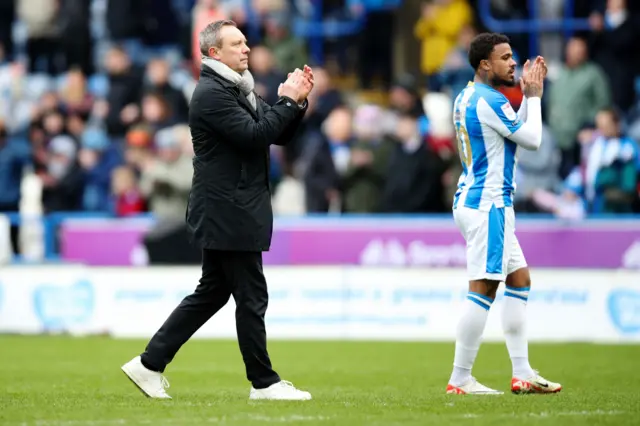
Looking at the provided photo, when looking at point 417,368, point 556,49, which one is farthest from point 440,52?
point 417,368

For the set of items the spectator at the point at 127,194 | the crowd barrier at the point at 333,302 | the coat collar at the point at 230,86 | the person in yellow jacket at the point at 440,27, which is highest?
the person in yellow jacket at the point at 440,27

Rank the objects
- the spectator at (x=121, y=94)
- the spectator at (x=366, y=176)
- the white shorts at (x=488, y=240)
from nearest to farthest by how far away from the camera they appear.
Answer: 1. the white shorts at (x=488, y=240)
2. the spectator at (x=366, y=176)
3. the spectator at (x=121, y=94)

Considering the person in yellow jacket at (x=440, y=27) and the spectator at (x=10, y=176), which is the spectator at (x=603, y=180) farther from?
the spectator at (x=10, y=176)

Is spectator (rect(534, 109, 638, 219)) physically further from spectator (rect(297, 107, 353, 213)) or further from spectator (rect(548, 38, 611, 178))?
spectator (rect(297, 107, 353, 213))

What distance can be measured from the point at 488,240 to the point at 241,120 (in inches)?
80.6

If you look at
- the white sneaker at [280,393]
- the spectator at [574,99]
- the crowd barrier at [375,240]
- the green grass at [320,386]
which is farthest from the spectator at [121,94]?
the white sneaker at [280,393]

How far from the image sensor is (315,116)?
20688 millimetres

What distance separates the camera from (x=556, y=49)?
21.5 m

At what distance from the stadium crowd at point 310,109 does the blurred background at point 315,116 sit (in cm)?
3

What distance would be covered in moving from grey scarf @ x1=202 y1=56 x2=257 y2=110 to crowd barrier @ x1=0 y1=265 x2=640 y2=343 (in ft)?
25.0

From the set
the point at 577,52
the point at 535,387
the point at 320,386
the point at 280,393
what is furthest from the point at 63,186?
the point at 535,387

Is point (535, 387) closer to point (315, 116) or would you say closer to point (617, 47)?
point (617, 47)

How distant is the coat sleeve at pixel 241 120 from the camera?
9.01 meters

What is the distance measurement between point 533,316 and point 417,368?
3909mm
